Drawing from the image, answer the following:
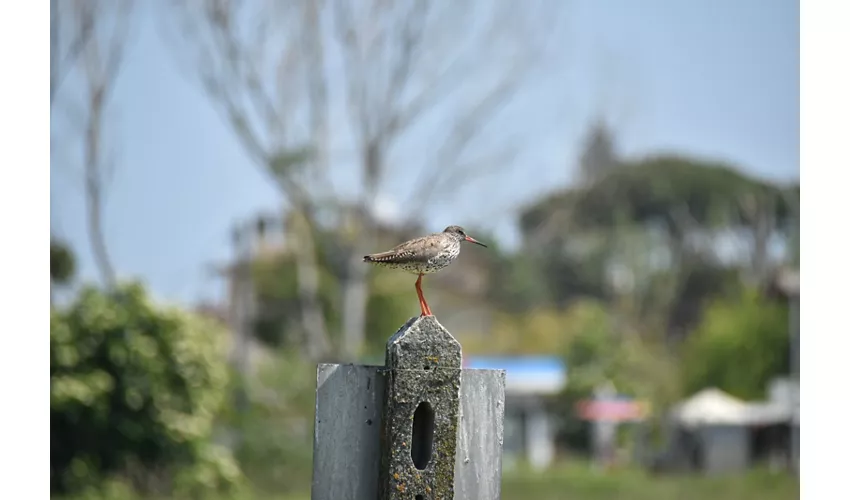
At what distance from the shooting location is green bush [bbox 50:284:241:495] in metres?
13.8

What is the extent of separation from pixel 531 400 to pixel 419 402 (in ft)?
56.8

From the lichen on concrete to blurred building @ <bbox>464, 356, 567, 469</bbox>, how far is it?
16.0m

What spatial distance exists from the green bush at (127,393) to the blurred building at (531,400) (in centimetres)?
649

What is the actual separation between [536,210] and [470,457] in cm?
1825

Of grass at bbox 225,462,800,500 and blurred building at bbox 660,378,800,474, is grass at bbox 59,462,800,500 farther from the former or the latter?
blurred building at bbox 660,378,800,474

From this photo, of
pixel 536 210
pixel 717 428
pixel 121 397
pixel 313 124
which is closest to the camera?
pixel 121 397

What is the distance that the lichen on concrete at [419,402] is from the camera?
137 inches

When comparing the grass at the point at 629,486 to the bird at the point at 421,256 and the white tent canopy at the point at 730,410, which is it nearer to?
the white tent canopy at the point at 730,410

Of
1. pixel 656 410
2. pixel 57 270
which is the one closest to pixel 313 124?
pixel 57 270

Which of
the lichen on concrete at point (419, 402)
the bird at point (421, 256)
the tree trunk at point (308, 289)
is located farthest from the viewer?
the tree trunk at point (308, 289)

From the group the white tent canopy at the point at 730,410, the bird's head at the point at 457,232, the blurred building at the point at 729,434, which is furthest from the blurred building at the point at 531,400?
the bird's head at the point at 457,232

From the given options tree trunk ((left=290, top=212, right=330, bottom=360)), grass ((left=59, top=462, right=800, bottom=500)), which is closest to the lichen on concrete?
grass ((left=59, top=462, right=800, bottom=500))

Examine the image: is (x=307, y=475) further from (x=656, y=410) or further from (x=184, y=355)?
(x=656, y=410)

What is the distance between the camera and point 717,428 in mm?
19656
